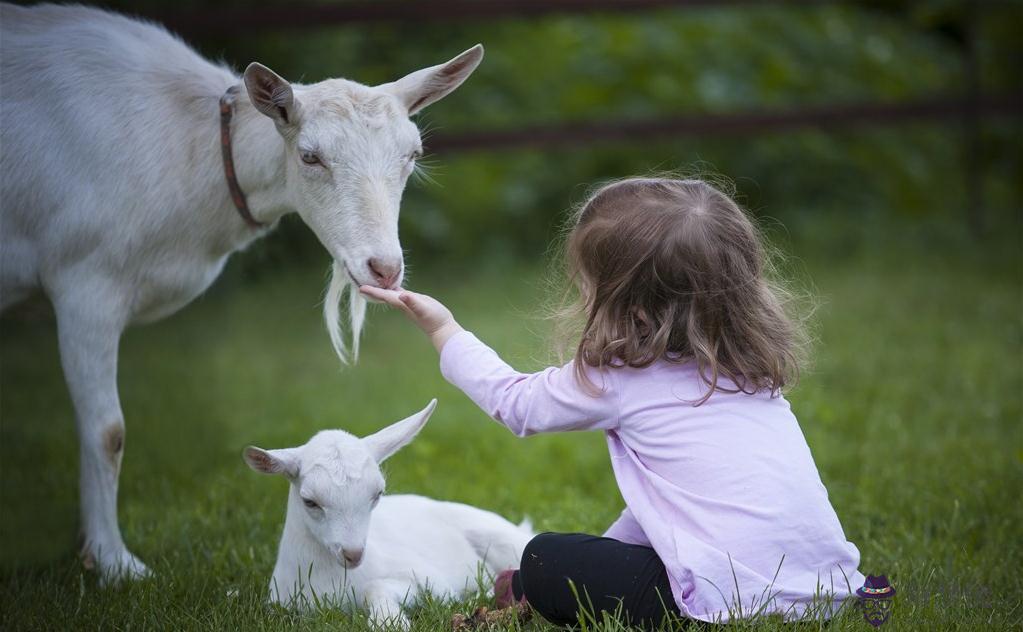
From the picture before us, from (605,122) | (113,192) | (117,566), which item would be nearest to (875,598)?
(117,566)

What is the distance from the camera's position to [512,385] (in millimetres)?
2424

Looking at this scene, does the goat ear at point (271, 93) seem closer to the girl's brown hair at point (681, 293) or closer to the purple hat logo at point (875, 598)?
the girl's brown hair at point (681, 293)

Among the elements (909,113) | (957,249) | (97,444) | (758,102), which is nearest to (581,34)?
(758,102)

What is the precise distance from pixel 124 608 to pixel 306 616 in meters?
0.49

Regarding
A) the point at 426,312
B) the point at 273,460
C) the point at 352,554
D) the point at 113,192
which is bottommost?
the point at 352,554

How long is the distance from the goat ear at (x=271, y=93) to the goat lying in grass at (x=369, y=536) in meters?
0.82

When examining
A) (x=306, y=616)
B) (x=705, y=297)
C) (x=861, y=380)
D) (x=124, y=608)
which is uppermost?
(x=705, y=297)

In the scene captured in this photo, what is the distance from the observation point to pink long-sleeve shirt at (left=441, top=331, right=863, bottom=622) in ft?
7.40

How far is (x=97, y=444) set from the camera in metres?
3.06

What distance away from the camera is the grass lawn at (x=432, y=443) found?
2818mm

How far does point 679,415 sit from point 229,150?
1.53 m

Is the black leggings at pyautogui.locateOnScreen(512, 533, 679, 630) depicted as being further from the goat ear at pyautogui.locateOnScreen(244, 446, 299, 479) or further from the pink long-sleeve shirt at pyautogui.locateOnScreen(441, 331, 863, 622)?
the goat ear at pyautogui.locateOnScreen(244, 446, 299, 479)

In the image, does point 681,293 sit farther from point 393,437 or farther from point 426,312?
point 393,437

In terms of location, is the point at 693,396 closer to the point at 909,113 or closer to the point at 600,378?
the point at 600,378
